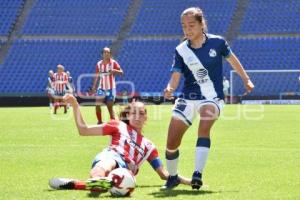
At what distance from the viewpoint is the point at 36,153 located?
11484 mm

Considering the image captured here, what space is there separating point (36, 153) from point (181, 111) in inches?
176

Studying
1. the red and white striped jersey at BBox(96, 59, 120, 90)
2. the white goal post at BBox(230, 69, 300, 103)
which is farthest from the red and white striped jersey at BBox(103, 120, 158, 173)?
the white goal post at BBox(230, 69, 300, 103)

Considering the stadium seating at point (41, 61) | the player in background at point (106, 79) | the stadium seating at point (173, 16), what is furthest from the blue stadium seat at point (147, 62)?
the player in background at point (106, 79)

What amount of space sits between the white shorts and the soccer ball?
1.32 meters

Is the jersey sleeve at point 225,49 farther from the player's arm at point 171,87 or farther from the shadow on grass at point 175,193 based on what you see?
the shadow on grass at point 175,193

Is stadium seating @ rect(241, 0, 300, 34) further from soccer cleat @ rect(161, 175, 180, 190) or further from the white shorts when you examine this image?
soccer cleat @ rect(161, 175, 180, 190)

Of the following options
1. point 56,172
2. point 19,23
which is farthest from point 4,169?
point 19,23

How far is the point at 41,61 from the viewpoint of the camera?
1588 inches

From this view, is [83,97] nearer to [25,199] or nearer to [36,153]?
[36,153]

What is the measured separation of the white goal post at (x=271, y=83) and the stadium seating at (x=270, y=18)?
3.55m

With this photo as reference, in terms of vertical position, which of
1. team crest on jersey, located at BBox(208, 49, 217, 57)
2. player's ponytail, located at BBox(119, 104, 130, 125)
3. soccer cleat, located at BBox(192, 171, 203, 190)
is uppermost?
team crest on jersey, located at BBox(208, 49, 217, 57)

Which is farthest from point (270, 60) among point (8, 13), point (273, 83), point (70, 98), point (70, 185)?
point (70, 98)

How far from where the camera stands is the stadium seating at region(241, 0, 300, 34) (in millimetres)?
40812

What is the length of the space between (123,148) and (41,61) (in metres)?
33.7
